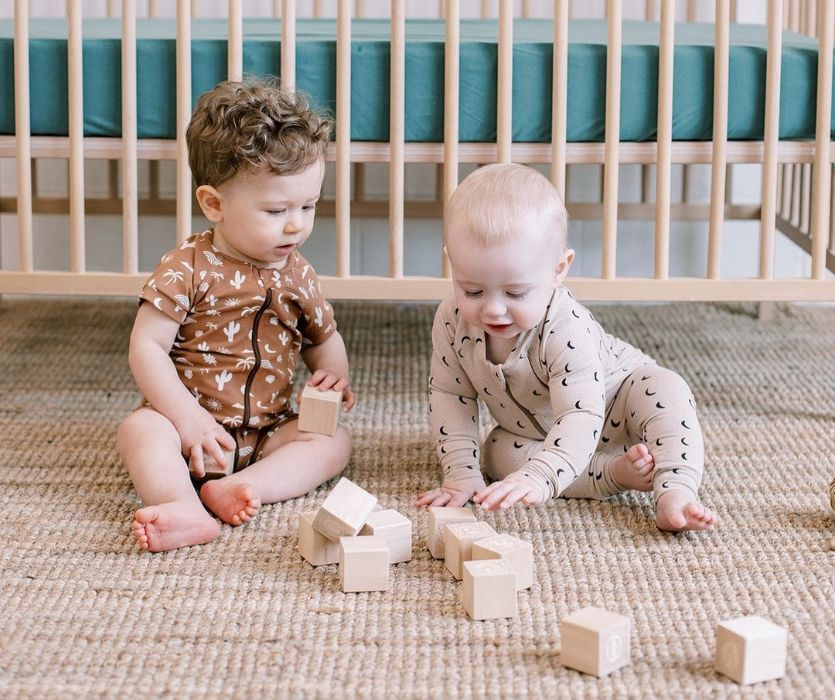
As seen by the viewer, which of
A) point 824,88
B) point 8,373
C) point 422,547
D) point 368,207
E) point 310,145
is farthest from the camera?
point 368,207

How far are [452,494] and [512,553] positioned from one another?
0.76 ft

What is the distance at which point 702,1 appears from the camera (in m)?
2.31

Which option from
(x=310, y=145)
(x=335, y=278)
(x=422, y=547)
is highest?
(x=310, y=145)

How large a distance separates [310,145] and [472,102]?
0.30m

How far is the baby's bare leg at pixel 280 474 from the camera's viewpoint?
110 cm

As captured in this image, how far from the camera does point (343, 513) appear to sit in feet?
3.20

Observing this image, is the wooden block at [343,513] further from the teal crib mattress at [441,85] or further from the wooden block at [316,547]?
the teal crib mattress at [441,85]

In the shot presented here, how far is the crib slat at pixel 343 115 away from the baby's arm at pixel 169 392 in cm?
29

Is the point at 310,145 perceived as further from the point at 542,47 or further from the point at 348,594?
the point at 348,594

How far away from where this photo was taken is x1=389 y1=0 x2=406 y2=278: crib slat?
1.33 m

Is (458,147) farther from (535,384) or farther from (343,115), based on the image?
(535,384)

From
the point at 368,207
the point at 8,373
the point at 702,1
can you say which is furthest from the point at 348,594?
the point at 702,1

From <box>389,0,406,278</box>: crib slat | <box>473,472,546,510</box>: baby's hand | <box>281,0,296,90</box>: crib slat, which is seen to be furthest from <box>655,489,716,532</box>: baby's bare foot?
<box>281,0,296,90</box>: crib slat

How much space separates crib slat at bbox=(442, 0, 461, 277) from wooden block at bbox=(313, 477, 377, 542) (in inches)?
16.6
